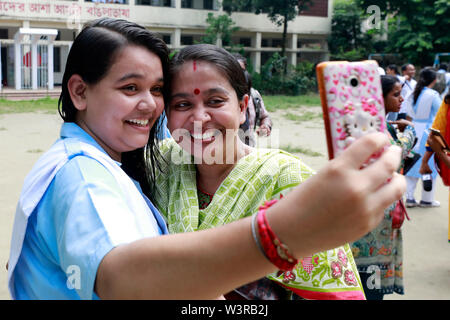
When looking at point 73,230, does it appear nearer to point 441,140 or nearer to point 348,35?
point 441,140

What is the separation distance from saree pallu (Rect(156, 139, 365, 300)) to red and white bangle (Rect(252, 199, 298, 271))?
647mm

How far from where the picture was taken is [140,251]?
0.68 m

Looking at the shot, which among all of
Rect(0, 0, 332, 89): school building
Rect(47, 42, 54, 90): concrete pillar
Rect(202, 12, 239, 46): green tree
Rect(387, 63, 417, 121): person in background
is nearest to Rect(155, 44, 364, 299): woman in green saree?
Rect(387, 63, 417, 121): person in background

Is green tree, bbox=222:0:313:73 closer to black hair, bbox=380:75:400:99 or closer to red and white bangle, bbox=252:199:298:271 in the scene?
black hair, bbox=380:75:400:99

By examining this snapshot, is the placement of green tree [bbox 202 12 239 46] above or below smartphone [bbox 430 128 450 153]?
above

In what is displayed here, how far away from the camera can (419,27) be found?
821 inches

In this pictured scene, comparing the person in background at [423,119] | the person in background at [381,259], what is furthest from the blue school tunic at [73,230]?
the person in background at [423,119]

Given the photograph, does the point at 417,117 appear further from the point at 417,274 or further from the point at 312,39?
the point at 312,39

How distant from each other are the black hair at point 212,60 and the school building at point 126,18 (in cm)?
1479

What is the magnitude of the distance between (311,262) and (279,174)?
0.26 metres

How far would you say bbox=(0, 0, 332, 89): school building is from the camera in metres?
16.7

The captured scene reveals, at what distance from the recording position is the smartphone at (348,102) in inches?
27.0

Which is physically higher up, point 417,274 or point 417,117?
point 417,117

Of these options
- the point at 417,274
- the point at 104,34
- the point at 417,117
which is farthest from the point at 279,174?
the point at 417,117
